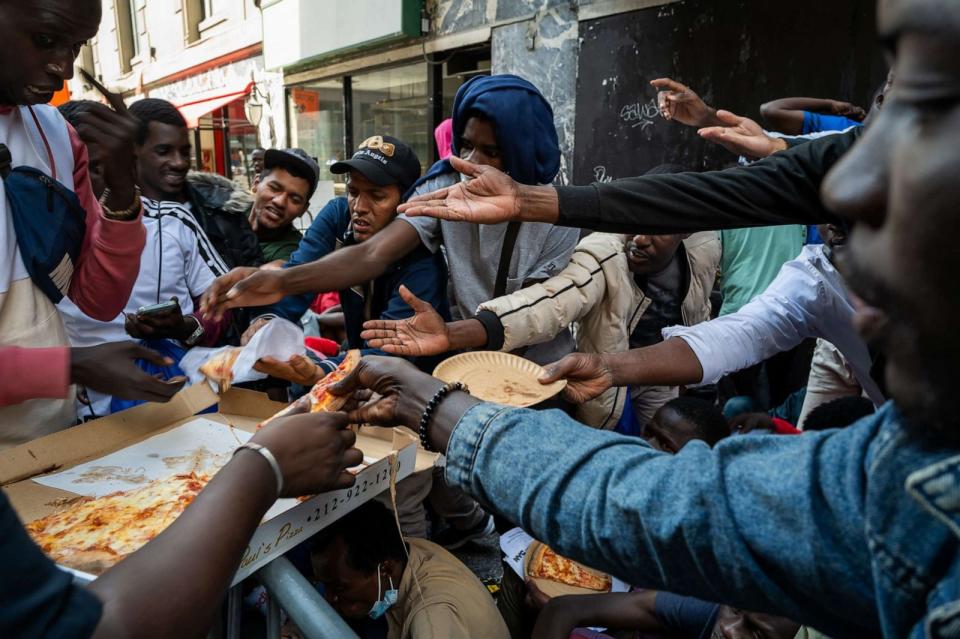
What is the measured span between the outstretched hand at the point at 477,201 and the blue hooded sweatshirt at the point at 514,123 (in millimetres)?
347

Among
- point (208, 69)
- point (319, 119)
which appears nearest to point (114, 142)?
point (319, 119)

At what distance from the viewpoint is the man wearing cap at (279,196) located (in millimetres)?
3668

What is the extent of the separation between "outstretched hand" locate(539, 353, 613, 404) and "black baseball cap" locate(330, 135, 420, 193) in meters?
1.14

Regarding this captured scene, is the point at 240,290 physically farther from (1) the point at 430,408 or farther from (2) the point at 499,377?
(1) the point at 430,408

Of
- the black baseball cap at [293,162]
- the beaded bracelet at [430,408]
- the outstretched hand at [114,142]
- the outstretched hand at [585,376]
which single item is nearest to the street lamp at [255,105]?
the black baseball cap at [293,162]

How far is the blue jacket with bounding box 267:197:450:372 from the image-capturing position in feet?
8.13

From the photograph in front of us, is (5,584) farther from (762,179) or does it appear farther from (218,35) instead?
(218,35)

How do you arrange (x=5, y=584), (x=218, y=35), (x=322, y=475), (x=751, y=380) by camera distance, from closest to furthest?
1. (x=5, y=584)
2. (x=322, y=475)
3. (x=751, y=380)
4. (x=218, y=35)

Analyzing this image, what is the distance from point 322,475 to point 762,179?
1.59 m

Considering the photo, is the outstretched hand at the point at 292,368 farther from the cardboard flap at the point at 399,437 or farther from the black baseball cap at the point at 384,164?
the black baseball cap at the point at 384,164

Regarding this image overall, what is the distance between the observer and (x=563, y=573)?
7.29 ft

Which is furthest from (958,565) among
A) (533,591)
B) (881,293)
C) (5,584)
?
(533,591)

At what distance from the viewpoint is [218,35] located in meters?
12.4

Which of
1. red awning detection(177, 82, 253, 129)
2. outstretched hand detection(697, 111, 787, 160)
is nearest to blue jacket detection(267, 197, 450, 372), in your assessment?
outstretched hand detection(697, 111, 787, 160)
